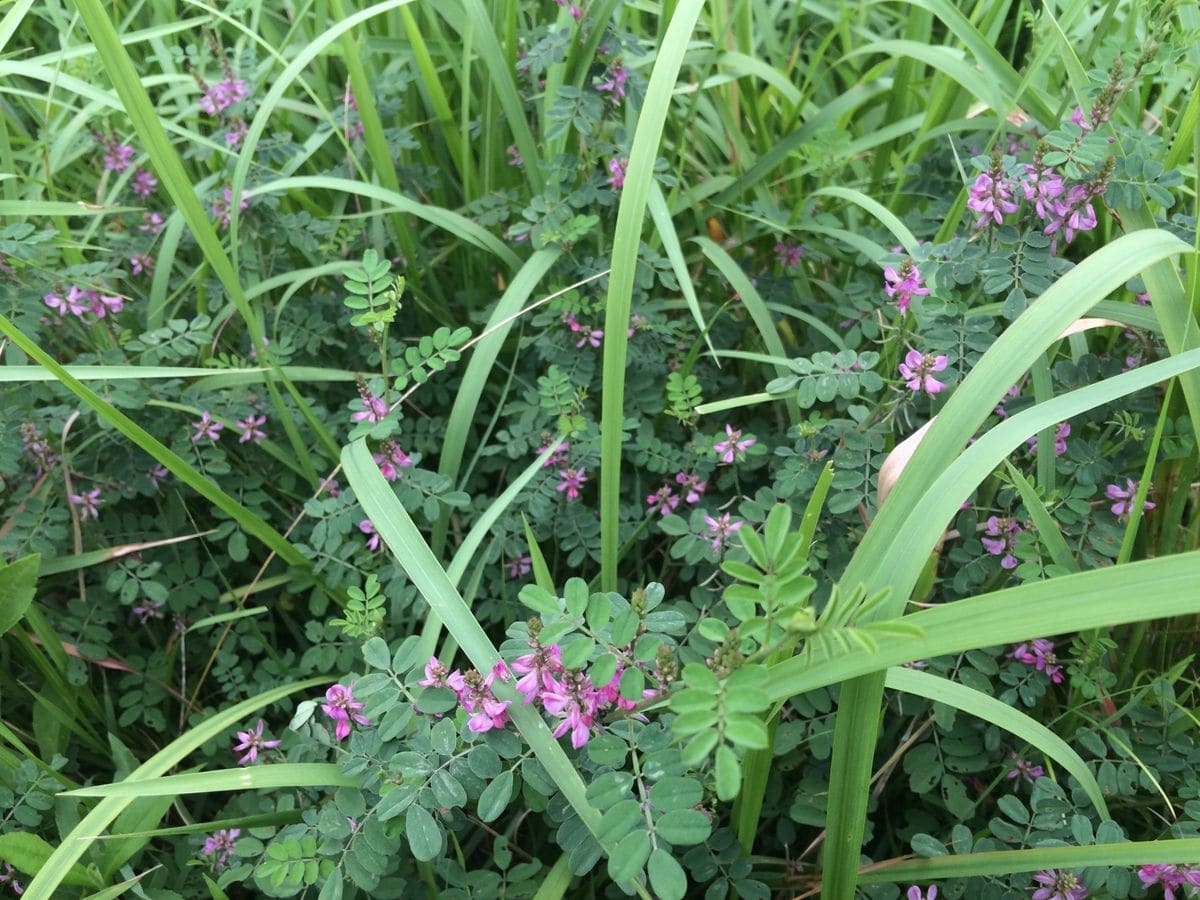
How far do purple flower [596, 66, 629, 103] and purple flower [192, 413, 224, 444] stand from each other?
102cm

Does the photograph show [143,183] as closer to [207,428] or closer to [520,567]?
[207,428]

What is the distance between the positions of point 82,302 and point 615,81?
1.17 m

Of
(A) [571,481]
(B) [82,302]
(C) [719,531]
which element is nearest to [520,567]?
(A) [571,481]

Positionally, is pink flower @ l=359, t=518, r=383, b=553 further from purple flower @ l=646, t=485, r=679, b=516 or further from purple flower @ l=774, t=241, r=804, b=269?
purple flower @ l=774, t=241, r=804, b=269

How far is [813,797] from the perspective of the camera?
1419mm

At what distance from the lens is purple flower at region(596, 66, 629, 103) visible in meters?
1.81

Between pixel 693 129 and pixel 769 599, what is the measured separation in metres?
1.75

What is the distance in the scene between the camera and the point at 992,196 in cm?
146

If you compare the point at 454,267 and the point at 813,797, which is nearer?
the point at 813,797

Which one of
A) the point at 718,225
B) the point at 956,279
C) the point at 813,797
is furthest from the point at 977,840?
the point at 718,225

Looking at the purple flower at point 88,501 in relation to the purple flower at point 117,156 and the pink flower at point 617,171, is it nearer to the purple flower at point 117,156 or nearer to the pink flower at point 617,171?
the purple flower at point 117,156

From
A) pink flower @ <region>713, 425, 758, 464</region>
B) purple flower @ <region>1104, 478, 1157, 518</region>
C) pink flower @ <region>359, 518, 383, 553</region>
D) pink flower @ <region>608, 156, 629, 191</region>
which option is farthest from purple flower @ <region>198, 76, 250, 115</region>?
purple flower @ <region>1104, 478, 1157, 518</region>

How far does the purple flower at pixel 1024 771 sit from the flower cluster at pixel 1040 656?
5.7 inches

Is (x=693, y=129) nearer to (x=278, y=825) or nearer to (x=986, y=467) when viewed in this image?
(x=986, y=467)
